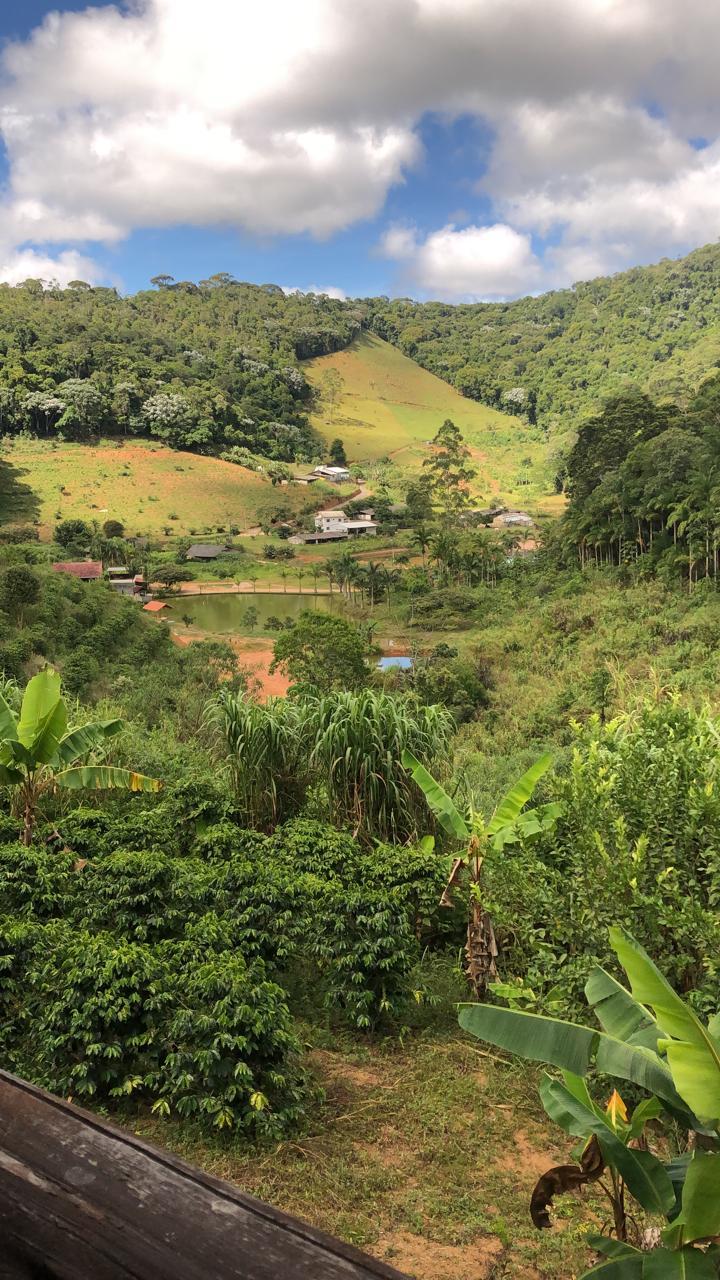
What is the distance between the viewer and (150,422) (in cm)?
7075

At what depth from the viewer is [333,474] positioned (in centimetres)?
7344

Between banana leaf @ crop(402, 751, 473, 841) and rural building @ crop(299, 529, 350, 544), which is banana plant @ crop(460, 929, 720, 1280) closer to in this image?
banana leaf @ crop(402, 751, 473, 841)

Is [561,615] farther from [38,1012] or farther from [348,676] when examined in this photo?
[38,1012]

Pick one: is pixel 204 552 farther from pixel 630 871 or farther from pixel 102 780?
pixel 630 871

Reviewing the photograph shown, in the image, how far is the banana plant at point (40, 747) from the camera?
5.59 m

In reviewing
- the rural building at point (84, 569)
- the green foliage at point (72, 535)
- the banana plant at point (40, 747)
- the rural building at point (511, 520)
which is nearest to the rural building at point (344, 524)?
the rural building at point (511, 520)

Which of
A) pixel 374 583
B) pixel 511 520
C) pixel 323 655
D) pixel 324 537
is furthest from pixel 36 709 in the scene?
Result: pixel 511 520

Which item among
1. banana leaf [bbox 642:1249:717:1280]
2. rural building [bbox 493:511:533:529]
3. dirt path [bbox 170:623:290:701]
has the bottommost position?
dirt path [bbox 170:623:290:701]

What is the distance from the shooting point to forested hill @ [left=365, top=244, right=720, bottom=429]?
83.6 meters

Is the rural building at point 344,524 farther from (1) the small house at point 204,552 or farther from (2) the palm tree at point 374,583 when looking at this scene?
(2) the palm tree at point 374,583

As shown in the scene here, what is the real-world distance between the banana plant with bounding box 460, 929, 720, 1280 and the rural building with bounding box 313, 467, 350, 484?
234ft

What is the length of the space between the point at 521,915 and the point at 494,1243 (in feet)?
5.71

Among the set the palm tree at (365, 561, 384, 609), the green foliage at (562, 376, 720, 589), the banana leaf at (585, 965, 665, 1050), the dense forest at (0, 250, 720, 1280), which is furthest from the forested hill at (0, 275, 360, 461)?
the banana leaf at (585, 965, 665, 1050)

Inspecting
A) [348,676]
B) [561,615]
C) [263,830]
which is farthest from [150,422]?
[263,830]
